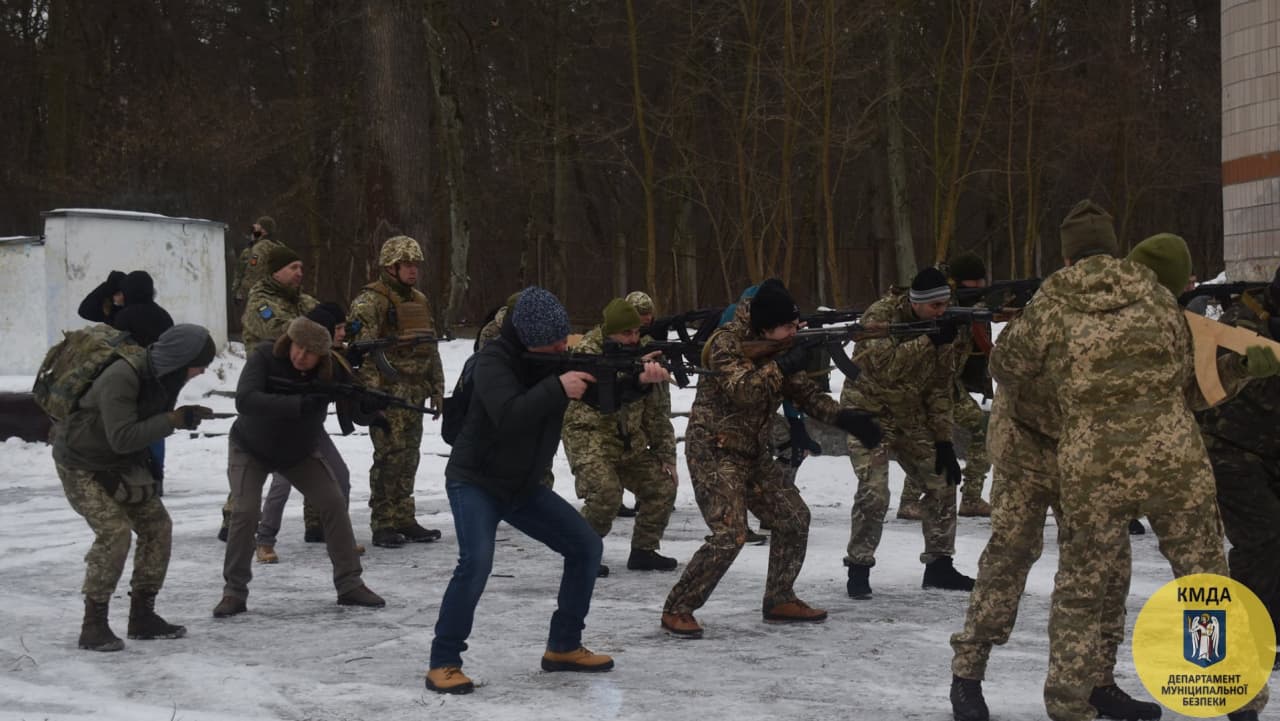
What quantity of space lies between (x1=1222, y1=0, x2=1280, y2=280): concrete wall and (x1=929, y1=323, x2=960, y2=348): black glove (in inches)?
306

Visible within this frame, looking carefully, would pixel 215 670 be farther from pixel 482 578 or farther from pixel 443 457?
pixel 443 457

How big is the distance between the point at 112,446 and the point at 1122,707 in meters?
4.93

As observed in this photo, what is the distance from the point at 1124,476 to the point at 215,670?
4.33 m

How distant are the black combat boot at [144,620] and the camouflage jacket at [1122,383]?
483 cm

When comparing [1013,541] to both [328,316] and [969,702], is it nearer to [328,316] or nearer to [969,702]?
[969,702]

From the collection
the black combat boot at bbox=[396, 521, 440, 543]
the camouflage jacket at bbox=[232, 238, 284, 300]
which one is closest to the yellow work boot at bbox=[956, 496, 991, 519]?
the black combat boot at bbox=[396, 521, 440, 543]

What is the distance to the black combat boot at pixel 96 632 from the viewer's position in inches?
278

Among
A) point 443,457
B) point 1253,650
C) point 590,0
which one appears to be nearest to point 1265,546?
point 1253,650

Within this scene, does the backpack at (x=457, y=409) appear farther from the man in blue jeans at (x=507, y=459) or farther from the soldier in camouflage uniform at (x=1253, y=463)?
the soldier in camouflage uniform at (x=1253, y=463)

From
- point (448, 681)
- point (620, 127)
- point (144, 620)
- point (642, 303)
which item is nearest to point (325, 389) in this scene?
point (144, 620)

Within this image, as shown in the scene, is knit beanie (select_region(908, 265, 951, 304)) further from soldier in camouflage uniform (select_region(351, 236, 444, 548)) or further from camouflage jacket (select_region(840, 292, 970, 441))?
soldier in camouflage uniform (select_region(351, 236, 444, 548))

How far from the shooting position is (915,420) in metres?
8.43

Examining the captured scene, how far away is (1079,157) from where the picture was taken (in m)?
28.5

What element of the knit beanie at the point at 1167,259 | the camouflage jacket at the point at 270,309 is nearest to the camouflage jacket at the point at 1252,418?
the knit beanie at the point at 1167,259
